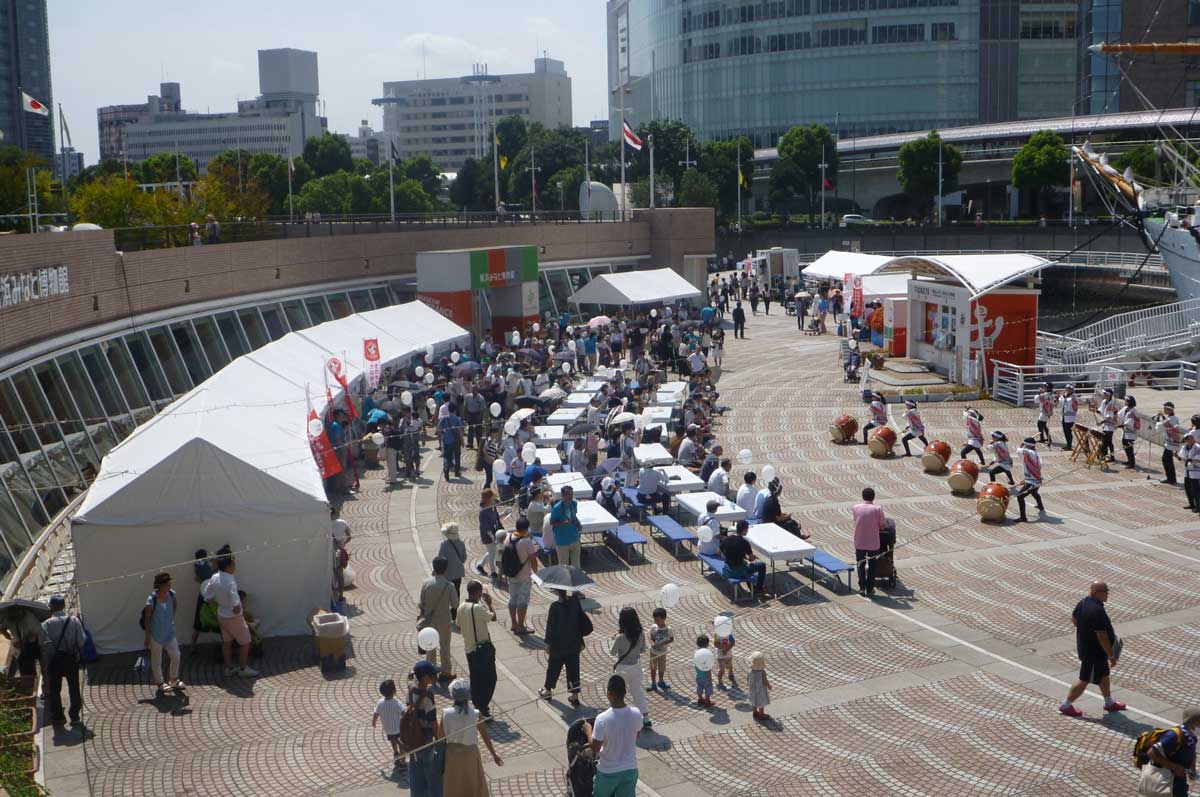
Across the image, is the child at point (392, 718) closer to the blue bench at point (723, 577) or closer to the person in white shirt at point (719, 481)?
the blue bench at point (723, 577)

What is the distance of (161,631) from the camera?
1194 cm

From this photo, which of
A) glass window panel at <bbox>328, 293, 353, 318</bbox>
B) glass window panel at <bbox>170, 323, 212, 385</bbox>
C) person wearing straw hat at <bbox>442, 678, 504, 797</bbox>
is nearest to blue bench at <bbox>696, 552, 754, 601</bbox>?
person wearing straw hat at <bbox>442, 678, 504, 797</bbox>

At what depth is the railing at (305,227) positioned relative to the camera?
24.7 meters

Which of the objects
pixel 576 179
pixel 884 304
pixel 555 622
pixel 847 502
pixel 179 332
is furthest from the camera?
pixel 576 179

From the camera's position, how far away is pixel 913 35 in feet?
379

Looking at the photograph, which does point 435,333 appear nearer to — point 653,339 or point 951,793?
point 653,339

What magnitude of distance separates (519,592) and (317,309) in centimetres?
2116

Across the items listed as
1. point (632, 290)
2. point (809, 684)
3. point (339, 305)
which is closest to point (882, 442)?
point (809, 684)

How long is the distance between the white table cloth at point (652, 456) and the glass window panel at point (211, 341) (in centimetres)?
1106

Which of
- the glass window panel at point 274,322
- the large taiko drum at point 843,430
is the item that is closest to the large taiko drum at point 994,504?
the large taiko drum at point 843,430

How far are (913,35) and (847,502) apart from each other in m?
105

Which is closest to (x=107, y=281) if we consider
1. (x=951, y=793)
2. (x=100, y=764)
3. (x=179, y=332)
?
(x=179, y=332)

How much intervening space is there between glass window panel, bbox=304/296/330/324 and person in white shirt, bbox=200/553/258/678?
2064 cm

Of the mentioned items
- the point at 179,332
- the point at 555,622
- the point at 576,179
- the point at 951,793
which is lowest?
the point at 951,793
